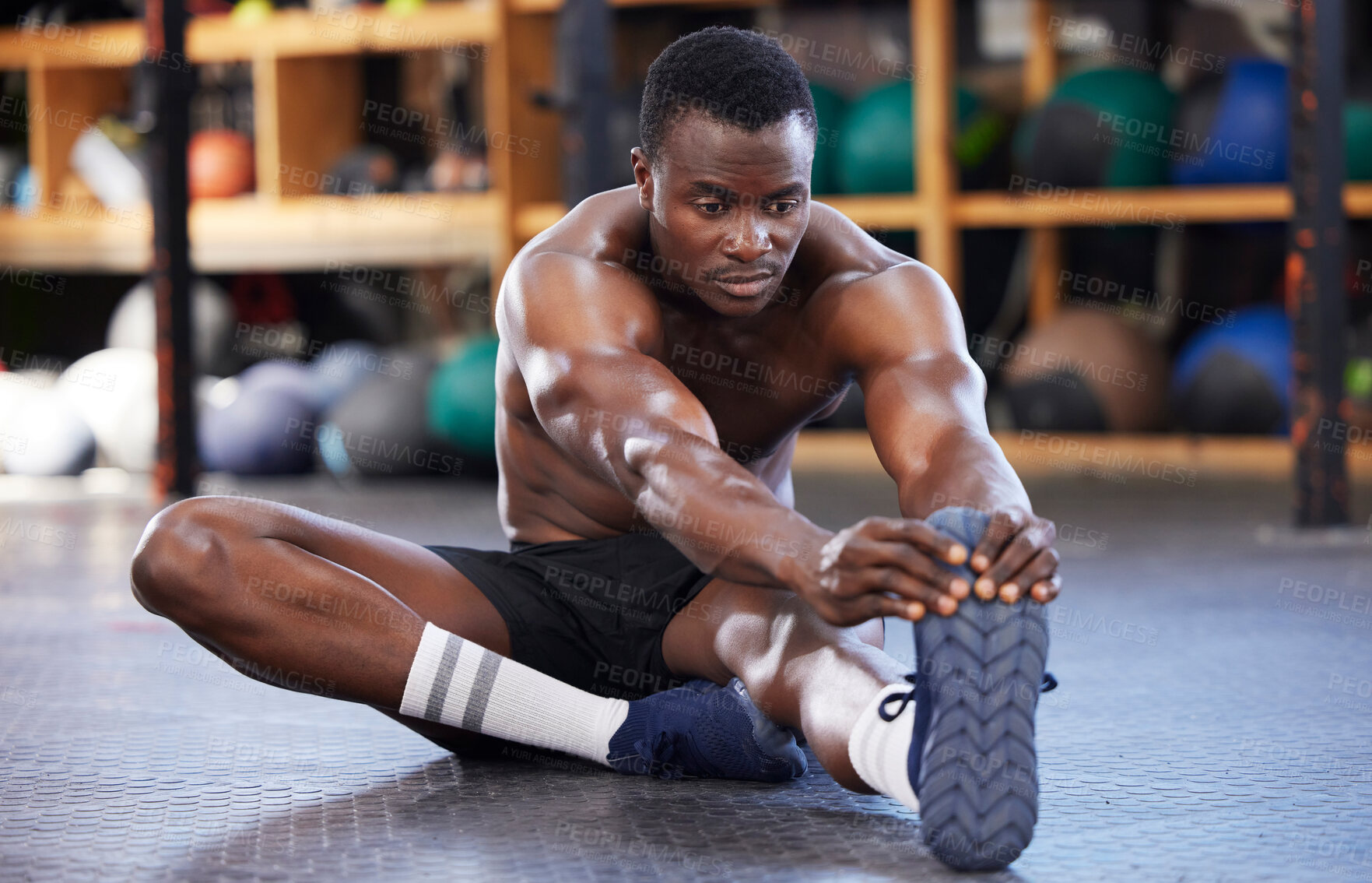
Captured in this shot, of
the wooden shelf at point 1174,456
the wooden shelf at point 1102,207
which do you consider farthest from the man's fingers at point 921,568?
the wooden shelf at point 1102,207

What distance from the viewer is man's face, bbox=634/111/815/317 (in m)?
1.38

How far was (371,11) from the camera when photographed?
5.09 meters

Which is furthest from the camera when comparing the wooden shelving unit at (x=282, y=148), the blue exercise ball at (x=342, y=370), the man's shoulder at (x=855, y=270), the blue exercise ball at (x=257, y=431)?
the wooden shelving unit at (x=282, y=148)

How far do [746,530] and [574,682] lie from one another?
43 centimetres

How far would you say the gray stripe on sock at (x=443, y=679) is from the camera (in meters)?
1.43

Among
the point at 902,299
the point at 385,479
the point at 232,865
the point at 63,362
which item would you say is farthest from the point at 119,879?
the point at 63,362

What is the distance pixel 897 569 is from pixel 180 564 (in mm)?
661

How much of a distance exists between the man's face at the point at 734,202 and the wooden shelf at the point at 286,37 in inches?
144

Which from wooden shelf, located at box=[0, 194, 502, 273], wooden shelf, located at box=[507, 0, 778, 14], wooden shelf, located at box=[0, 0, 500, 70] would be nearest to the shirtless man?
wooden shelf, located at box=[507, 0, 778, 14]

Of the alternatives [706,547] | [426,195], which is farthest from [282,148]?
[706,547]

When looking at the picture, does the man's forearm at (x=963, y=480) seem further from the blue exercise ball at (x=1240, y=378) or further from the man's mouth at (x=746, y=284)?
the blue exercise ball at (x=1240, y=378)

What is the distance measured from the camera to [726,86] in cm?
139

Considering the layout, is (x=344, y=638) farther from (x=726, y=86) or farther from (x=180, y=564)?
(x=726, y=86)

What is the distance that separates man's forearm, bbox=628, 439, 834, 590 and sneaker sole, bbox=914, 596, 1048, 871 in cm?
12
